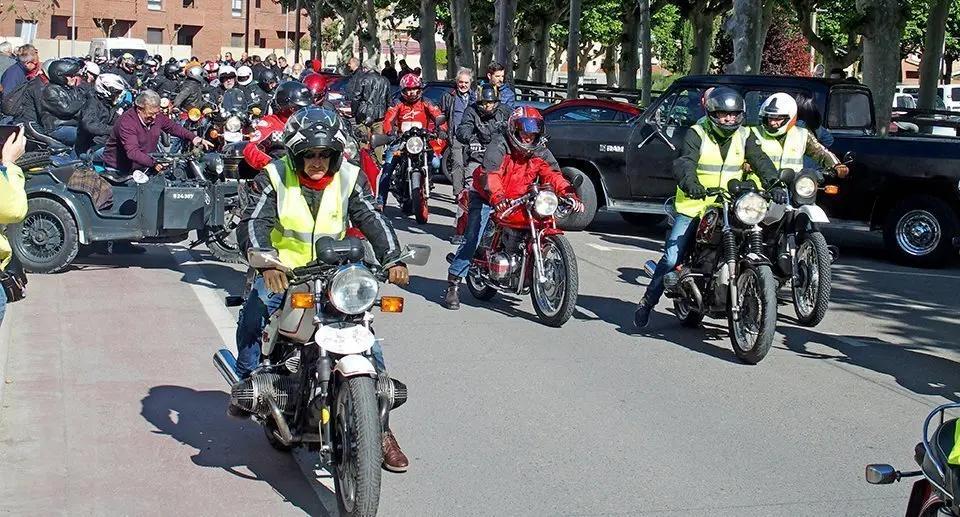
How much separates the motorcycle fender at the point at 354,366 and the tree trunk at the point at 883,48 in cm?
1925

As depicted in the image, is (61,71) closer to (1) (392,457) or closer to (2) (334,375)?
(1) (392,457)

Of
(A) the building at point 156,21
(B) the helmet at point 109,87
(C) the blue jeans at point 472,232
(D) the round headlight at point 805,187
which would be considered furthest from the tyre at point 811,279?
(A) the building at point 156,21

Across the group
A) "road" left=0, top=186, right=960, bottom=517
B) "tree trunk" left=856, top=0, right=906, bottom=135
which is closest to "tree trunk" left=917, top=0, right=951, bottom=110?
"tree trunk" left=856, top=0, right=906, bottom=135

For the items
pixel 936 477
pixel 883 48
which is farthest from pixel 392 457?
pixel 883 48

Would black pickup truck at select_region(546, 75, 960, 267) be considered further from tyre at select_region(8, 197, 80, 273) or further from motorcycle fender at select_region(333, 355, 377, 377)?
motorcycle fender at select_region(333, 355, 377, 377)

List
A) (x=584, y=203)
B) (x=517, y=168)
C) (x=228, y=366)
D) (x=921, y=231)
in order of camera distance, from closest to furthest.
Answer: (x=228, y=366)
(x=517, y=168)
(x=921, y=231)
(x=584, y=203)

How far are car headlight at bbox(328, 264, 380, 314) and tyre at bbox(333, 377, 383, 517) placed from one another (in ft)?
1.00

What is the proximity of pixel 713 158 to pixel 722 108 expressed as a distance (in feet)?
1.25

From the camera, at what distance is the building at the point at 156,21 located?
86.4 meters

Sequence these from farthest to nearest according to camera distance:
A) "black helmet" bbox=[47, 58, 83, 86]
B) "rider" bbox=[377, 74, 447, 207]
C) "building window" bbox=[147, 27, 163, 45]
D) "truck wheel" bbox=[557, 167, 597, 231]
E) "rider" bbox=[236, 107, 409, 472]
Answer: "building window" bbox=[147, 27, 163, 45] < "black helmet" bbox=[47, 58, 83, 86] < "rider" bbox=[377, 74, 447, 207] < "truck wheel" bbox=[557, 167, 597, 231] < "rider" bbox=[236, 107, 409, 472]

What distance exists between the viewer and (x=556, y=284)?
10820 millimetres

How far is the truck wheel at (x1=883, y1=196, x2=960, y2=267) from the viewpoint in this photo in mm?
14703

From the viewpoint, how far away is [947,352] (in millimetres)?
10461

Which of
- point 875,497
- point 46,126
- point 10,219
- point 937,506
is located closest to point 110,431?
point 10,219
